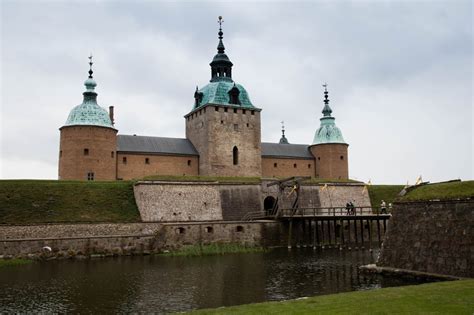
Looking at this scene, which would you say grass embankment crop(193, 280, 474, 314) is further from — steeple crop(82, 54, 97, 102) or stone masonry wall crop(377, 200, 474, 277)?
steeple crop(82, 54, 97, 102)

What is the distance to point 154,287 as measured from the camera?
56.9 ft

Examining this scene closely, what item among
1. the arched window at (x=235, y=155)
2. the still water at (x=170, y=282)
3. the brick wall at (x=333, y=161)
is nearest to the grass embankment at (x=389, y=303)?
the still water at (x=170, y=282)

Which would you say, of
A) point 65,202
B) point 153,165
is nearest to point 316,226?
point 65,202

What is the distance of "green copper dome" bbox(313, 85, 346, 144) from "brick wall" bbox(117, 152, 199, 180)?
1557 centimetres

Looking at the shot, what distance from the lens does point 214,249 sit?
29.4m

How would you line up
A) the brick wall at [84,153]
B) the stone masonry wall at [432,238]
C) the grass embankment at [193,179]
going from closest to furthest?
the stone masonry wall at [432,238]
the grass embankment at [193,179]
the brick wall at [84,153]

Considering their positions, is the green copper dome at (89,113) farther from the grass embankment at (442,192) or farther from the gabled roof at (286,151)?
the grass embankment at (442,192)

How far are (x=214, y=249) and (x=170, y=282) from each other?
1118 centimetres

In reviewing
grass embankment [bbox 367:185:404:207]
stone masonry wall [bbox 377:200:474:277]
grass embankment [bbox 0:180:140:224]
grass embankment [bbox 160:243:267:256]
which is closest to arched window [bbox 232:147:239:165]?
grass embankment [bbox 367:185:404:207]

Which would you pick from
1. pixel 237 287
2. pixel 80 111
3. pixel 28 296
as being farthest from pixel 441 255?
pixel 80 111

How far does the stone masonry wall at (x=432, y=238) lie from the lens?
53.0ft

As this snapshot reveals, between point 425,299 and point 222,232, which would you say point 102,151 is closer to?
point 222,232

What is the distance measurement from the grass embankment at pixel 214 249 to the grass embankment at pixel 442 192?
41.2 ft

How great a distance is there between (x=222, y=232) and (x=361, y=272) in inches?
505
